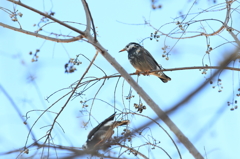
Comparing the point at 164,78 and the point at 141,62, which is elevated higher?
the point at 141,62

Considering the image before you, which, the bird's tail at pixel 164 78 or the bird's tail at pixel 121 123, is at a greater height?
the bird's tail at pixel 164 78

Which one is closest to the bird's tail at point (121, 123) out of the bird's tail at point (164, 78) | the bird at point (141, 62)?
the bird at point (141, 62)

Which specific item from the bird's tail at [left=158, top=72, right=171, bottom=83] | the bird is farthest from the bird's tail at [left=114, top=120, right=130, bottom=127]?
the bird's tail at [left=158, top=72, right=171, bottom=83]

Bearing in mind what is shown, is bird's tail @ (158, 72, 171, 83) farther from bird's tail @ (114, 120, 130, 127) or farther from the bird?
bird's tail @ (114, 120, 130, 127)

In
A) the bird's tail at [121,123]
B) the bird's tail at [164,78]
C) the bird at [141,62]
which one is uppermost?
the bird at [141,62]

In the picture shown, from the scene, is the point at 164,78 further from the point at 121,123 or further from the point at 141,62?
the point at 121,123

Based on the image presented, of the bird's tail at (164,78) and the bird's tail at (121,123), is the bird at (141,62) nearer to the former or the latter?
the bird's tail at (164,78)

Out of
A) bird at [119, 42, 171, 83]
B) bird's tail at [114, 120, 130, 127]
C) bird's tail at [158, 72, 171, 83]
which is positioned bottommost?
bird's tail at [114, 120, 130, 127]

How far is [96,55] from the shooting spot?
360 centimetres

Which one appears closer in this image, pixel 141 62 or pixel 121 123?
pixel 121 123

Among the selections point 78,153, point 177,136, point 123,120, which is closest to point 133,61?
point 123,120

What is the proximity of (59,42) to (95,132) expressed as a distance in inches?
107

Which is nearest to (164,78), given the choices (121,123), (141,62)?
(141,62)

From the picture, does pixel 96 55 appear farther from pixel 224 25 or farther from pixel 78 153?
pixel 78 153
